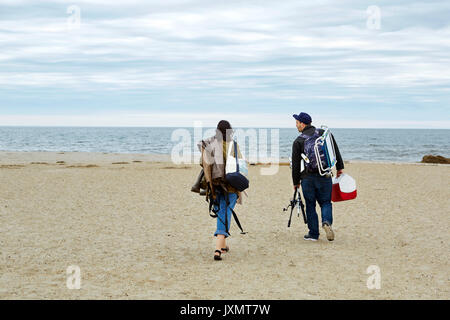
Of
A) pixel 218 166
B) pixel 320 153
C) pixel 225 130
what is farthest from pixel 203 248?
pixel 320 153

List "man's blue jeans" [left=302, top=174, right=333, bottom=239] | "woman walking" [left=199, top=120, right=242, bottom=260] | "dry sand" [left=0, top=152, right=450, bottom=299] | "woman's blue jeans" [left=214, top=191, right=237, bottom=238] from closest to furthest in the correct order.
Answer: "dry sand" [left=0, top=152, right=450, bottom=299] → "woman walking" [left=199, top=120, right=242, bottom=260] → "woman's blue jeans" [left=214, top=191, right=237, bottom=238] → "man's blue jeans" [left=302, top=174, right=333, bottom=239]

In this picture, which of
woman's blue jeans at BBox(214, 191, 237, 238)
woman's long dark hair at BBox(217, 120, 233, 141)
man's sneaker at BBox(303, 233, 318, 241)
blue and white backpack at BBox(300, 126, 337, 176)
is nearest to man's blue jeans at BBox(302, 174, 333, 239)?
blue and white backpack at BBox(300, 126, 337, 176)

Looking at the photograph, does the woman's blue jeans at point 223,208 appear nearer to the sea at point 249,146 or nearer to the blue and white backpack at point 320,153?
the sea at point 249,146

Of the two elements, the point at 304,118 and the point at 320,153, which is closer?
the point at 320,153

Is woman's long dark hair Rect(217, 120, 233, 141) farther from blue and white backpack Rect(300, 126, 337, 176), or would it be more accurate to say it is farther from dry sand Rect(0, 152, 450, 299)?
dry sand Rect(0, 152, 450, 299)

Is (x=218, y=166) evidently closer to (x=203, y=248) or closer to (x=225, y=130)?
(x=225, y=130)

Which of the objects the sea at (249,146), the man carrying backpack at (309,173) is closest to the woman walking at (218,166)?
the sea at (249,146)

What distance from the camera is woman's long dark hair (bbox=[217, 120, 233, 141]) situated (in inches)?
264

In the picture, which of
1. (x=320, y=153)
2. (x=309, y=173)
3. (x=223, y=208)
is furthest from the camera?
(x=309, y=173)

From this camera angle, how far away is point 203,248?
7793 mm

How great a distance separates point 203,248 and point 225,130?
2080mm

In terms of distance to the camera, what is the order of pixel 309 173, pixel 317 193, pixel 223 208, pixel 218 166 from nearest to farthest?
1. pixel 218 166
2. pixel 223 208
3. pixel 309 173
4. pixel 317 193

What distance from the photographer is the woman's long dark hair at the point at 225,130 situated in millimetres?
6707

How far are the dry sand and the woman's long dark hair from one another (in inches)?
66.4
